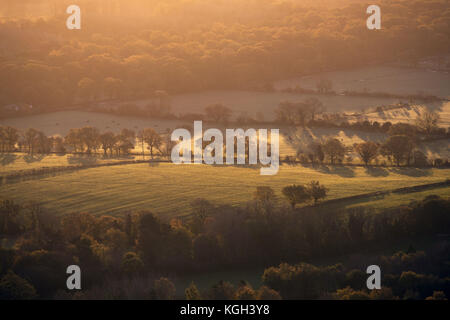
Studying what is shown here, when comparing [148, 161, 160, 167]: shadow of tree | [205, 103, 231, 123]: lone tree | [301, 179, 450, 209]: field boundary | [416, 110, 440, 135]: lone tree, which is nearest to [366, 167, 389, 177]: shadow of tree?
[301, 179, 450, 209]: field boundary

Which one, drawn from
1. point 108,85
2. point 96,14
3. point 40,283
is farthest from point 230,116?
point 96,14

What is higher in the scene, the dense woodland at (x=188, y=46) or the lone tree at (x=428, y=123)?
the dense woodland at (x=188, y=46)

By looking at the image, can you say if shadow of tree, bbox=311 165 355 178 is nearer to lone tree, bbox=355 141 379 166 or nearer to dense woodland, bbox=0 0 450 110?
lone tree, bbox=355 141 379 166

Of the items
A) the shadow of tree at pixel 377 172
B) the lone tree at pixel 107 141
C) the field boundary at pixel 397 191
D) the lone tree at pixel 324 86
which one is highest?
the lone tree at pixel 324 86

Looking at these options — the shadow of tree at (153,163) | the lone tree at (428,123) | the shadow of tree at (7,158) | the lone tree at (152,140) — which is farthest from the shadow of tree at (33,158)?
the lone tree at (428,123)

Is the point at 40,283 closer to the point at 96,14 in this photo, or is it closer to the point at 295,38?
the point at 295,38

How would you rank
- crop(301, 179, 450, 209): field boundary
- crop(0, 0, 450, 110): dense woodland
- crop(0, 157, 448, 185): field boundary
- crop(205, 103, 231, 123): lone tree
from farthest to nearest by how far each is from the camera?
1. crop(0, 0, 450, 110): dense woodland
2. crop(205, 103, 231, 123): lone tree
3. crop(0, 157, 448, 185): field boundary
4. crop(301, 179, 450, 209): field boundary

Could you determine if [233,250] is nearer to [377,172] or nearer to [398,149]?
[377,172]

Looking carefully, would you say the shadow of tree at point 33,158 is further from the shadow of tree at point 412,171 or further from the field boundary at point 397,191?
the shadow of tree at point 412,171
